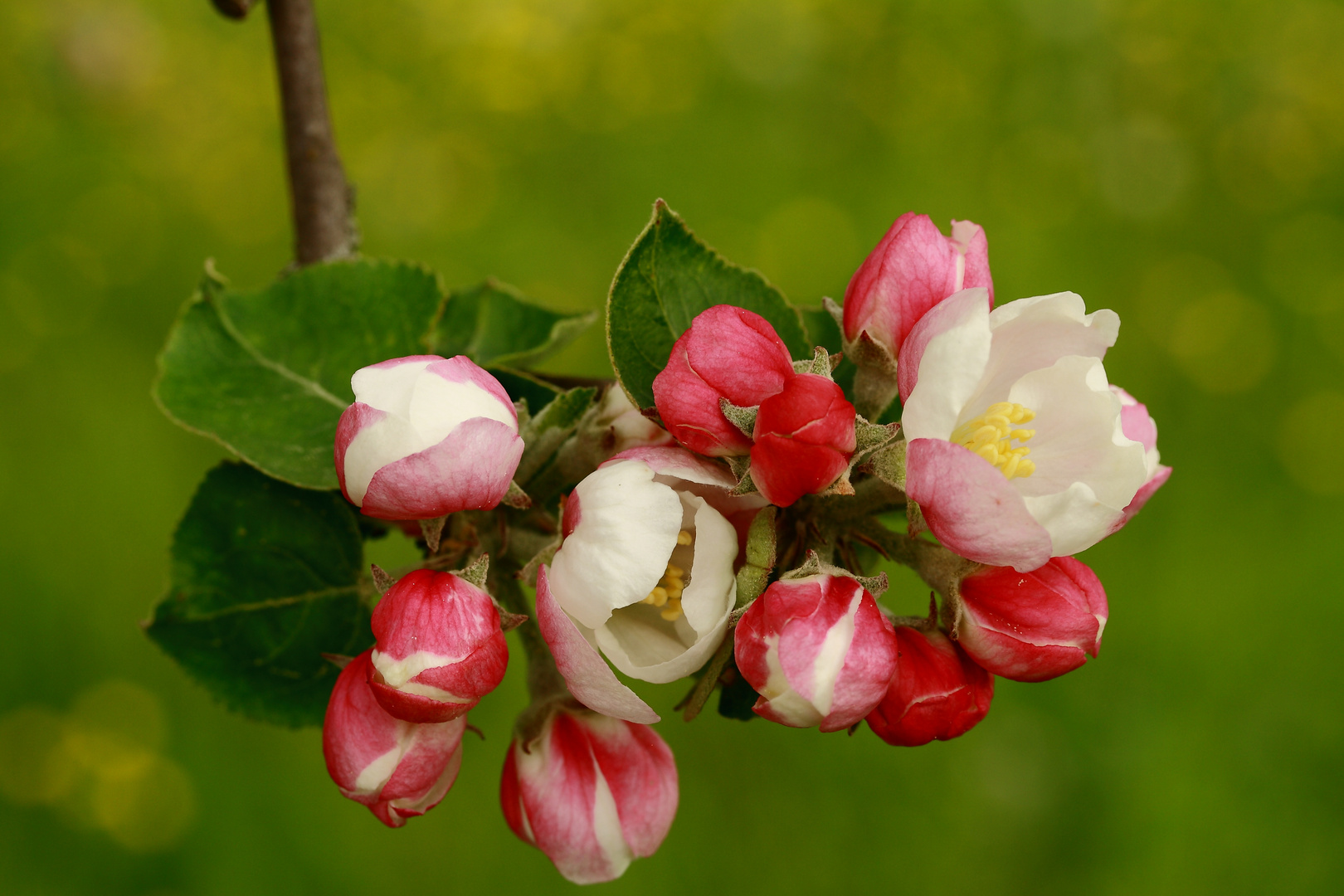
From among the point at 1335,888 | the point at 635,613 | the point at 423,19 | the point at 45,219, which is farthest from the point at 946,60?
the point at 635,613

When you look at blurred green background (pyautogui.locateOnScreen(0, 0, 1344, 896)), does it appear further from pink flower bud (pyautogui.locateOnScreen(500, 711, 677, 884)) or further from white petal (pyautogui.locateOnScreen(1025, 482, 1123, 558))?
white petal (pyautogui.locateOnScreen(1025, 482, 1123, 558))

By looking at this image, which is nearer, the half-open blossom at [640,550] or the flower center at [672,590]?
the half-open blossom at [640,550]

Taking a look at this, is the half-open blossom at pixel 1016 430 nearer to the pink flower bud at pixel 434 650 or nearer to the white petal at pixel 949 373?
the white petal at pixel 949 373

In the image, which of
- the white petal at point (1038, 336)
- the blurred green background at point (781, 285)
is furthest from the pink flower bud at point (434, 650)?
the blurred green background at point (781, 285)

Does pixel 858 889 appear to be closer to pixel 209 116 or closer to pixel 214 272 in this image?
pixel 214 272

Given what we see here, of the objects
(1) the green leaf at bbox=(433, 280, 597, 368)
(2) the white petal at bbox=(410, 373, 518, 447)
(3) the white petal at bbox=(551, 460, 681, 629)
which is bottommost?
(1) the green leaf at bbox=(433, 280, 597, 368)

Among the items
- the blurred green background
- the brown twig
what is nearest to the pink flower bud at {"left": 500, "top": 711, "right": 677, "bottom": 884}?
the brown twig


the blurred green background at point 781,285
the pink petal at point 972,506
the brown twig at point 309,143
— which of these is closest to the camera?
the pink petal at point 972,506
